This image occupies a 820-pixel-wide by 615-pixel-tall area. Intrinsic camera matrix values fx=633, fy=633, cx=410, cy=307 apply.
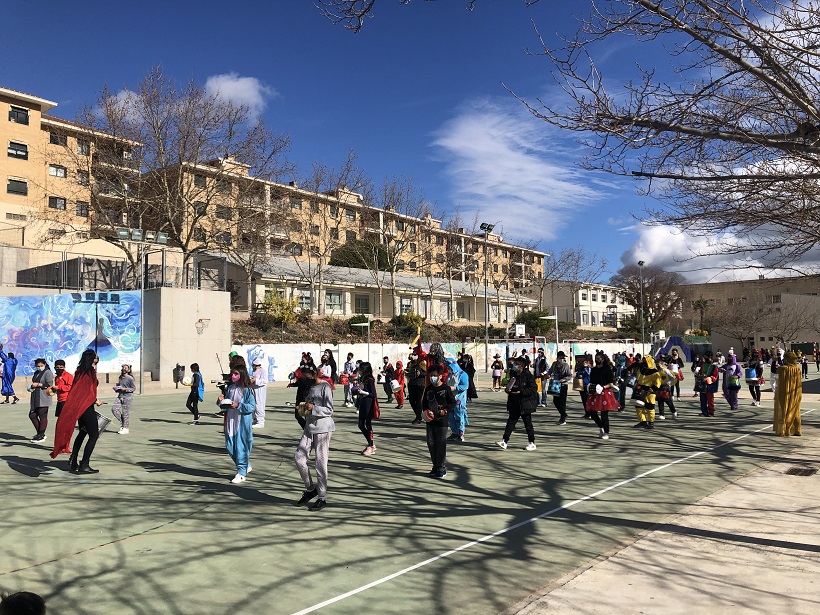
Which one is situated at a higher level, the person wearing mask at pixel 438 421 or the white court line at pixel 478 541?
the person wearing mask at pixel 438 421

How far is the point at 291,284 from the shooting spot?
164ft

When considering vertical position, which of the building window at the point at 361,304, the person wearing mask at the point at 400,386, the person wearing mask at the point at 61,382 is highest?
the building window at the point at 361,304

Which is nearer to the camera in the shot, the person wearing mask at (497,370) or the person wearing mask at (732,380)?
the person wearing mask at (732,380)

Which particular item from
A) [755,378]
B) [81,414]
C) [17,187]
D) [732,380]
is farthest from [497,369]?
[17,187]

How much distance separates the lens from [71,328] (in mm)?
26719

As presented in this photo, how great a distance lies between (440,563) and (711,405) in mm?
13210

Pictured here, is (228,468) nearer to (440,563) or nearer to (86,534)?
(86,534)

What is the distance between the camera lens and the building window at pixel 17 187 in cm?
4625

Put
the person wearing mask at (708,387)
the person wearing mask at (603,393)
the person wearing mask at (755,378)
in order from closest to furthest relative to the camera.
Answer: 1. the person wearing mask at (603,393)
2. the person wearing mask at (708,387)
3. the person wearing mask at (755,378)

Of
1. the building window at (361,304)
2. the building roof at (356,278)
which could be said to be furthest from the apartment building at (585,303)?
the building window at (361,304)

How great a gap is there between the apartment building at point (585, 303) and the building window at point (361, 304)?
1244 inches

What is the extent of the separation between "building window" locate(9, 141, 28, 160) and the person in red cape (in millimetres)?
46469

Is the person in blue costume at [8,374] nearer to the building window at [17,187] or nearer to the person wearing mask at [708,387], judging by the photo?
the person wearing mask at [708,387]

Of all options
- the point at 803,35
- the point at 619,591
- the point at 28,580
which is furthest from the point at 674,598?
the point at 803,35
